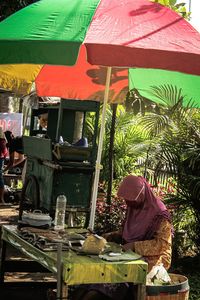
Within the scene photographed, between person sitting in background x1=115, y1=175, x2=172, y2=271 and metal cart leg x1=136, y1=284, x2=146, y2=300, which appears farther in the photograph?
person sitting in background x1=115, y1=175, x2=172, y2=271

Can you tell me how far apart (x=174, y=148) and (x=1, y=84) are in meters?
2.43

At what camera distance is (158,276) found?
14.1 feet

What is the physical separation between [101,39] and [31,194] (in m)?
4.19

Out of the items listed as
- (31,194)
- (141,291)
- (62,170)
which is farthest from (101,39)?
(31,194)

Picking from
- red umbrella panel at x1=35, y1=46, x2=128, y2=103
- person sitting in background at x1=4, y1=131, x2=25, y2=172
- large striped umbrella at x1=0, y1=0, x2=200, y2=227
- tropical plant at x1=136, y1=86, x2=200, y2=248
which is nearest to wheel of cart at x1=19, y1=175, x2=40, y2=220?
red umbrella panel at x1=35, y1=46, x2=128, y2=103

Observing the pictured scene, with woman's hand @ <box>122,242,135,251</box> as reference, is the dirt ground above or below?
below

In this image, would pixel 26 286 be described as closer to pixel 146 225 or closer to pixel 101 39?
pixel 146 225

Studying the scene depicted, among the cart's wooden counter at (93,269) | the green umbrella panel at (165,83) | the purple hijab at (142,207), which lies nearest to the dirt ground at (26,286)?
the purple hijab at (142,207)

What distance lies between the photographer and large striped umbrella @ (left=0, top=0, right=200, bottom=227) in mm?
3938

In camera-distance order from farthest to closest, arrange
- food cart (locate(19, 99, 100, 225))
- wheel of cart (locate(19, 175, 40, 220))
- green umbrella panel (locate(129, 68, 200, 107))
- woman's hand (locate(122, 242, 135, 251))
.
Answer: wheel of cart (locate(19, 175, 40, 220)) < food cart (locate(19, 99, 100, 225)) < green umbrella panel (locate(129, 68, 200, 107)) < woman's hand (locate(122, 242, 135, 251))

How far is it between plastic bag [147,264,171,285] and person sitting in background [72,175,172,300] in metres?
0.18

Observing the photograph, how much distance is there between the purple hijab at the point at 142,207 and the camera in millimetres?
4672

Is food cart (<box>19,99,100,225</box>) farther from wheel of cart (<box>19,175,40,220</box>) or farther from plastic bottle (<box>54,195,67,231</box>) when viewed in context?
plastic bottle (<box>54,195,67,231</box>)

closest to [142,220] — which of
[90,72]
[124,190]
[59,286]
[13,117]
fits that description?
[124,190]
